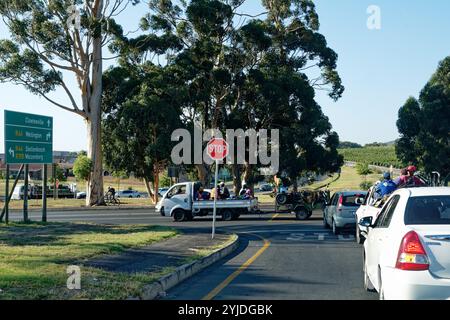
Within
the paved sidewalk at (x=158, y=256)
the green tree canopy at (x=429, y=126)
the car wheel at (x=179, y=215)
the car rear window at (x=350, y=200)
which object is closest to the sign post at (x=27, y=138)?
the car wheel at (x=179, y=215)

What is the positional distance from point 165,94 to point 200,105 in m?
3.34

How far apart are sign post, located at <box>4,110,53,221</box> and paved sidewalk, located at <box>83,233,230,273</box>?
7.81 metres

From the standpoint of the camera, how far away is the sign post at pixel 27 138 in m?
22.9

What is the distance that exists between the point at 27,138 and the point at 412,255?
767 inches

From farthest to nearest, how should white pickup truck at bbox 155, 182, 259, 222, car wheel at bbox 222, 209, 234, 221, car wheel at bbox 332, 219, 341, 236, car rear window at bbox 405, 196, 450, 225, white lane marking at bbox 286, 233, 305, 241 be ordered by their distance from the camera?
car wheel at bbox 222, 209, 234, 221, white pickup truck at bbox 155, 182, 259, 222, car wheel at bbox 332, 219, 341, 236, white lane marking at bbox 286, 233, 305, 241, car rear window at bbox 405, 196, 450, 225

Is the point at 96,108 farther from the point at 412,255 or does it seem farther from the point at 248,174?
the point at 412,255

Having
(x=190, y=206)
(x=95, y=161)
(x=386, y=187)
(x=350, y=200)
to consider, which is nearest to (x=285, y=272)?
(x=386, y=187)

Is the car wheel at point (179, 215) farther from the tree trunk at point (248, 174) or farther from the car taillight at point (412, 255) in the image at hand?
the car taillight at point (412, 255)

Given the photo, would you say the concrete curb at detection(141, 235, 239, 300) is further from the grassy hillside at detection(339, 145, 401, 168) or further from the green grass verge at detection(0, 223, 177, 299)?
the grassy hillside at detection(339, 145, 401, 168)

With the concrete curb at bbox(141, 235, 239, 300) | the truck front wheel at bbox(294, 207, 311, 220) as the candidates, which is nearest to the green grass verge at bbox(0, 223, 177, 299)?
the concrete curb at bbox(141, 235, 239, 300)

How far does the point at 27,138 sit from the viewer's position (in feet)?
78.1

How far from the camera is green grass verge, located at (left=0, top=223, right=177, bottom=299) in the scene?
9.20m

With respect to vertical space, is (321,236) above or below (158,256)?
below
